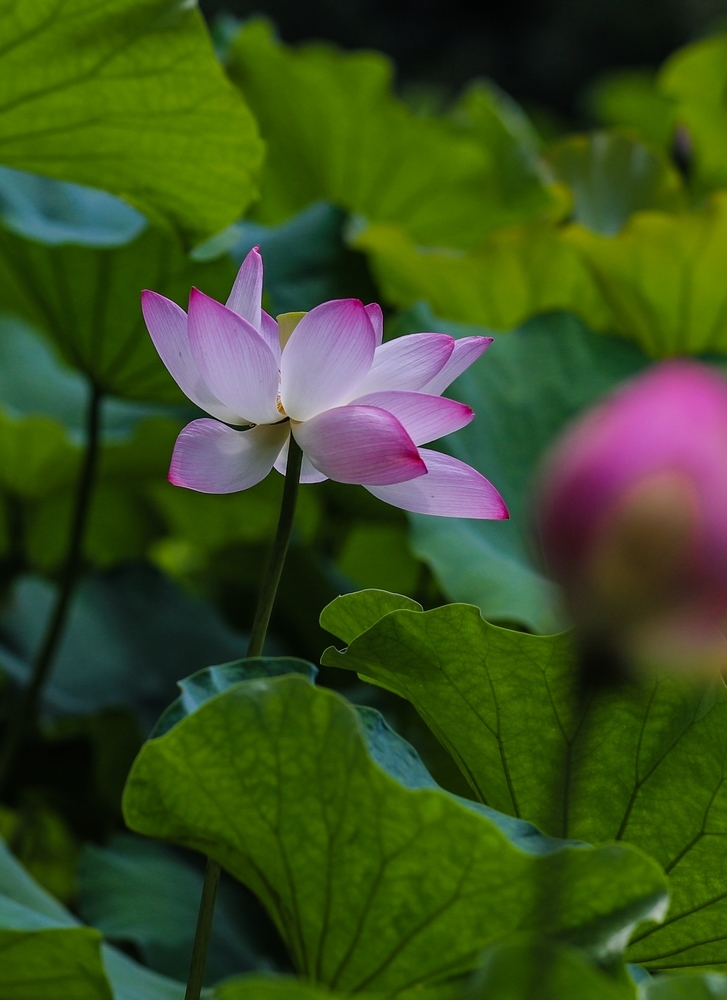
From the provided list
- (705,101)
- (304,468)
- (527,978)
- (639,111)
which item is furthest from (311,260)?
(639,111)

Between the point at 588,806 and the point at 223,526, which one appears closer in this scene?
the point at 588,806

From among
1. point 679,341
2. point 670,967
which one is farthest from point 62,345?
point 670,967

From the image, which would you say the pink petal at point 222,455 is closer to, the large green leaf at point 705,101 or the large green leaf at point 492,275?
the large green leaf at point 492,275

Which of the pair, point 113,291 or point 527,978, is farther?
point 113,291

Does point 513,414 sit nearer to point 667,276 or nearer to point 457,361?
point 667,276

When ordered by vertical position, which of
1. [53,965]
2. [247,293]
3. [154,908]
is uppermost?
[247,293]

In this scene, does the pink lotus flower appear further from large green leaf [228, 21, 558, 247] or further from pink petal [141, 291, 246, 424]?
large green leaf [228, 21, 558, 247]

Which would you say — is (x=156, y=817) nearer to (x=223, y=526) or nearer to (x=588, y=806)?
(x=588, y=806)
